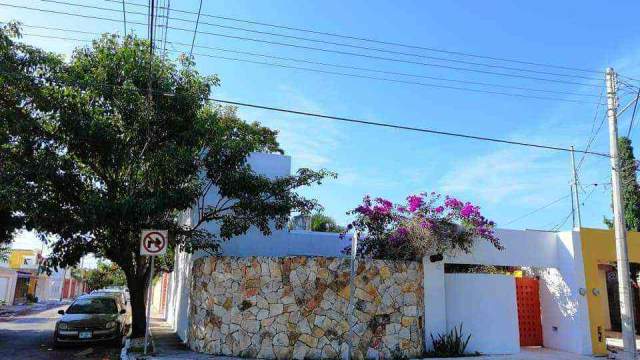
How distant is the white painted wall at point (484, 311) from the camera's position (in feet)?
43.6

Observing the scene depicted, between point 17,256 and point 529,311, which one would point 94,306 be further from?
point 17,256

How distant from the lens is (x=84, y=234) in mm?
12203

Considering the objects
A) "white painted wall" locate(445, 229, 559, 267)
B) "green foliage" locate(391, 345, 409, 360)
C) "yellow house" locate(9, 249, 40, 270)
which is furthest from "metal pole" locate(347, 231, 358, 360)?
"yellow house" locate(9, 249, 40, 270)

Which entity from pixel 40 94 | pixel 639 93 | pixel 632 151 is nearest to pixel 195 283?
pixel 40 94

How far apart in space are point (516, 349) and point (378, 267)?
454 centimetres

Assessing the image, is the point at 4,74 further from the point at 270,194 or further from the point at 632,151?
the point at 632,151

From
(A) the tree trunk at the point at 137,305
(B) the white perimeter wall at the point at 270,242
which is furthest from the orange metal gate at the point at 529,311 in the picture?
(A) the tree trunk at the point at 137,305

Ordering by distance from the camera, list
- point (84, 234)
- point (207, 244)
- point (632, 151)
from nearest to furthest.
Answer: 1. point (84, 234)
2. point (207, 244)
3. point (632, 151)

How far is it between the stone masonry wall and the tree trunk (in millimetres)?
1961

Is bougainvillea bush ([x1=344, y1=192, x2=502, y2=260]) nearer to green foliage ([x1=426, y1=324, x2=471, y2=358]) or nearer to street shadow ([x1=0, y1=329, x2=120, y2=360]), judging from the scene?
green foliage ([x1=426, y1=324, x2=471, y2=358])

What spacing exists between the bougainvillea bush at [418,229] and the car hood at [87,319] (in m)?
7.34

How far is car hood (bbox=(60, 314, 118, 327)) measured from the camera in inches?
538

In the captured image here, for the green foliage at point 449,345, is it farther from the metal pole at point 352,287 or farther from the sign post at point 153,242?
the sign post at point 153,242

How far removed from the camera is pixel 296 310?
1170 centimetres
